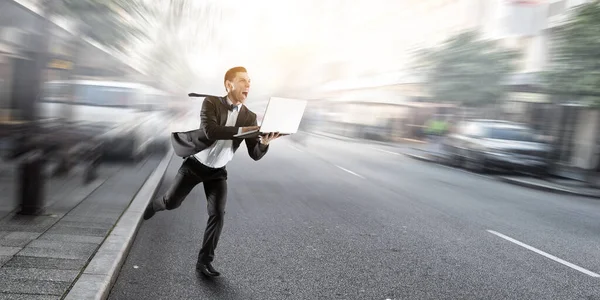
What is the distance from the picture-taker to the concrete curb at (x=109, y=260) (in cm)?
385

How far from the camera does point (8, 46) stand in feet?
26.1

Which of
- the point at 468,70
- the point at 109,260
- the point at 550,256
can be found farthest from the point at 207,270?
the point at 468,70

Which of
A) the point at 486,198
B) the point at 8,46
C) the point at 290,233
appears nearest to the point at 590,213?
the point at 486,198

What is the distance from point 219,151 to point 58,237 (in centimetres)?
185

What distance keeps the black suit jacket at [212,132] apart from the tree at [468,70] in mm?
23871

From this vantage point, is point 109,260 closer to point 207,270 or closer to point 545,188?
point 207,270

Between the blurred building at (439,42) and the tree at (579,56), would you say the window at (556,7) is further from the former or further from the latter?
the tree at (579,56)

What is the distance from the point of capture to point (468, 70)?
27.7 metres

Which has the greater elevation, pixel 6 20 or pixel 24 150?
pixel 6 20

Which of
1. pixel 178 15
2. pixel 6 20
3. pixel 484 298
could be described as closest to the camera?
pixel 484 298

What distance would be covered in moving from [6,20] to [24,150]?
7.09 feet

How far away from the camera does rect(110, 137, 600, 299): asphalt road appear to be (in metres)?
4.84

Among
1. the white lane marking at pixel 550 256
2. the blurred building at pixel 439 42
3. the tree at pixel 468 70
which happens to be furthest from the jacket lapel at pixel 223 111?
the tree at pixel 468 70

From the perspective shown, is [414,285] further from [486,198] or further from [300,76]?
[300,76]
